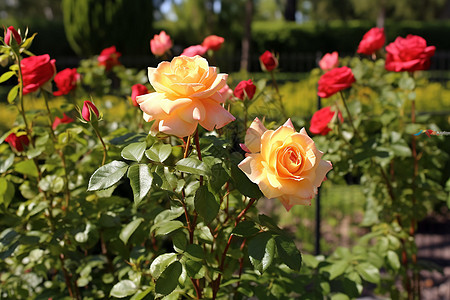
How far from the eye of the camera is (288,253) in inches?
39.4

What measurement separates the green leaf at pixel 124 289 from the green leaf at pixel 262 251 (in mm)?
423

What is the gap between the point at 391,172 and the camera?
1973mm

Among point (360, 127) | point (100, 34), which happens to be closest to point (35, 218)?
point (360, 127)

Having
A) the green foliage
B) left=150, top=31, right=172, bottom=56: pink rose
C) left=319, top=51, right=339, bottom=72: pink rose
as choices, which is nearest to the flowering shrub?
left=319, top=51, right=339, bottom=72: pink rose

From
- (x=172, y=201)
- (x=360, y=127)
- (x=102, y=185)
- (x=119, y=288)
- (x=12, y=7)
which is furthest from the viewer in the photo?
(x=12, y=7)

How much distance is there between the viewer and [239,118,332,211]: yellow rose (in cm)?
93

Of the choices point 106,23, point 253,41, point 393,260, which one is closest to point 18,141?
point 393,260

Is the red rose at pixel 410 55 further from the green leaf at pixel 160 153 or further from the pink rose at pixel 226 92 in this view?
the green leaf at pixel 160 153

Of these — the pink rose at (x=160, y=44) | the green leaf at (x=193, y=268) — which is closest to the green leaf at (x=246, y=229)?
the green leaf at (x=193, y=268)

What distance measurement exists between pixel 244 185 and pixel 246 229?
0.36 feet

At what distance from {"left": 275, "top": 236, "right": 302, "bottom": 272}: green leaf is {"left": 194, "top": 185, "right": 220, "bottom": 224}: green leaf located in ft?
0.52

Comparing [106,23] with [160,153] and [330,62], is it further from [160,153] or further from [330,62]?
[160,153]

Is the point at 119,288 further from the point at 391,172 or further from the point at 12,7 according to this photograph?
the point at 12,7

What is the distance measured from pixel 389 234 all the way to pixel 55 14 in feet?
126
